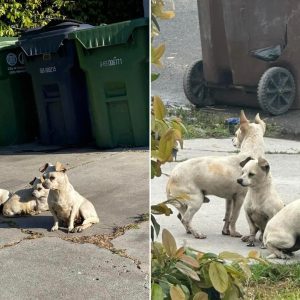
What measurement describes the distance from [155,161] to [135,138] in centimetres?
8

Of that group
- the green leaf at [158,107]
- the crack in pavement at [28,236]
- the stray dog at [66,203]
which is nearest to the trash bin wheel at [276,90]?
the green leaf at [158,107]

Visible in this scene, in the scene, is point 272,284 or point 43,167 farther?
point 272,284

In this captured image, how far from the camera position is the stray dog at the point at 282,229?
208cm

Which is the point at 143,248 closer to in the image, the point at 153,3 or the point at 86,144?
the point at 86,144

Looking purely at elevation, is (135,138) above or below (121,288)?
above

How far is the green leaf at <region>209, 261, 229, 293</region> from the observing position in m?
1.88

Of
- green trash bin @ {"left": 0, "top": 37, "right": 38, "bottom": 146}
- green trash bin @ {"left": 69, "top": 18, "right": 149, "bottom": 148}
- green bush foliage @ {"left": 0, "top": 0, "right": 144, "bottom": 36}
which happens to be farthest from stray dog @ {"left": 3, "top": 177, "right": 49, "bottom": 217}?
green bush foliage @ {"left": 0, "top": 0, "right": 144, "bottom": 36}

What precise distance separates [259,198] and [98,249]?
19.0 inches

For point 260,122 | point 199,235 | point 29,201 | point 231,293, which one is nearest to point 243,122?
point 260,122

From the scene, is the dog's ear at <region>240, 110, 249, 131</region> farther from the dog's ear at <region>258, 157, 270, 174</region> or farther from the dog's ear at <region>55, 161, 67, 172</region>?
the dog's ear at <region>55, 161, 67, 172</region>

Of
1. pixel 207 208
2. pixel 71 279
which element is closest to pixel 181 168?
pixel 207 208

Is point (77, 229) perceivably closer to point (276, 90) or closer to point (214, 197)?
point (214, 197)

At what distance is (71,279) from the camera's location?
1.75 metres

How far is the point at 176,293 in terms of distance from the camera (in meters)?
1.83
